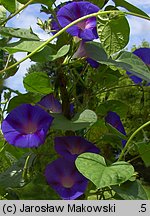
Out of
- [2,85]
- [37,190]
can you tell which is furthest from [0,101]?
[37,190]

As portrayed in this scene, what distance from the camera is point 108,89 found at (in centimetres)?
67

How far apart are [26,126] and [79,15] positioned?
16 centimetres

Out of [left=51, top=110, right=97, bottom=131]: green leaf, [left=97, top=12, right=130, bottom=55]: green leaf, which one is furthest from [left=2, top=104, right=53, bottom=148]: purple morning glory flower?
[left=97, top=12, right=130, bottom=55]: green leaf

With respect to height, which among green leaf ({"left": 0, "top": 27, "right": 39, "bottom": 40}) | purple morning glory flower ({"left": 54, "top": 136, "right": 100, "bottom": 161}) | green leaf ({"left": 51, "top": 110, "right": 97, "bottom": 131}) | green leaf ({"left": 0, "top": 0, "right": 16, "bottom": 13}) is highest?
green leaf ({"left": 0, "top": 0, "right": 16, "bottom": 13})

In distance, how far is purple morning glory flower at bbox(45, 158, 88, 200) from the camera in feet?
1.76

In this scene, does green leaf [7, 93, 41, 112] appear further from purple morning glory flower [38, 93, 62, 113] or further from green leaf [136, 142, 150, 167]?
green leaf [136, 142, 150, 167]

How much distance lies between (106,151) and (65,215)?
6.9 inches

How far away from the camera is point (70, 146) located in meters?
0.55

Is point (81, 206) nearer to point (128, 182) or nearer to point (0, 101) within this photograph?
point (128, 182)

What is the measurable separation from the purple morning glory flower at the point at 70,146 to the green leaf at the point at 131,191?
62 mm

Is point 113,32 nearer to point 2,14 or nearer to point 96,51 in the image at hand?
point 96,51

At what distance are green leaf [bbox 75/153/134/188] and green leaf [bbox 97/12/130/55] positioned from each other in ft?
0.44

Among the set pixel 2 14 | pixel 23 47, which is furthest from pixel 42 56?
pixel 2 14

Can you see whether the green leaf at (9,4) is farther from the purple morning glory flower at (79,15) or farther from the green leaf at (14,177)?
the green leaf at (14,177)
